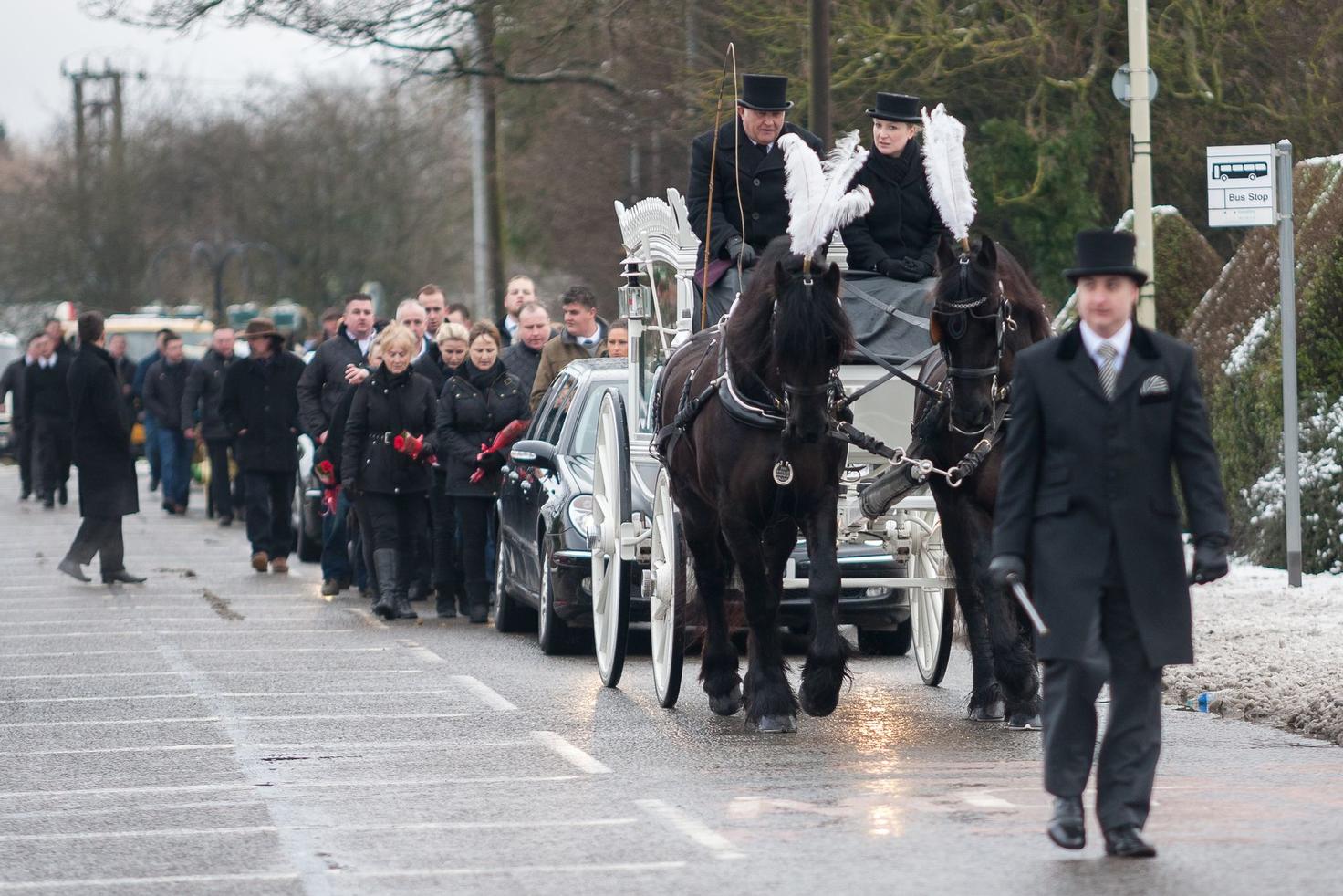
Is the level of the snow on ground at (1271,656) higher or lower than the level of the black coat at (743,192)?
lower

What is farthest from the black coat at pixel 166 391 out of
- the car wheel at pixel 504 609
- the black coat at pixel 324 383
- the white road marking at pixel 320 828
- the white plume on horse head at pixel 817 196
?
the white road marking at pixel 320 828

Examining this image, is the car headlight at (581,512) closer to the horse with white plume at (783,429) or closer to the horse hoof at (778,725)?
the horse with white plume at (783,429)

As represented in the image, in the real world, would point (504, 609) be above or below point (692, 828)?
above

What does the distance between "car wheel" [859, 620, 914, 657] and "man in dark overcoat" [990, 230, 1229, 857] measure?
6574 millimetres

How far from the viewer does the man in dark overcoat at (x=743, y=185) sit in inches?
428

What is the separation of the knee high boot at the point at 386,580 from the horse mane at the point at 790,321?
658 cm

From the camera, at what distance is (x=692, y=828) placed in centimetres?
763

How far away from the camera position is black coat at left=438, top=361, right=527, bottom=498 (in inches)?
613

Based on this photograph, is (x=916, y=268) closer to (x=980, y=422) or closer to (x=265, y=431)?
(x=980, y=422)

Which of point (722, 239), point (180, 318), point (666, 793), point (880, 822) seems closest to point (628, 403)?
point (722, 239)

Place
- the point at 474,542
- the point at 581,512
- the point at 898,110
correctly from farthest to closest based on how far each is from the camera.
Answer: the point at 474,542
the point at 581,512
the point at 898,110

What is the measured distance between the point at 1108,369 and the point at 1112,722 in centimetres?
105

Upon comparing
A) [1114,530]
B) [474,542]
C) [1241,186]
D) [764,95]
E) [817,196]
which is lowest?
[474,542]

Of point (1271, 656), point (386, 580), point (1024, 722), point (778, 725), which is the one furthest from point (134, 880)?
point (386, 580)
